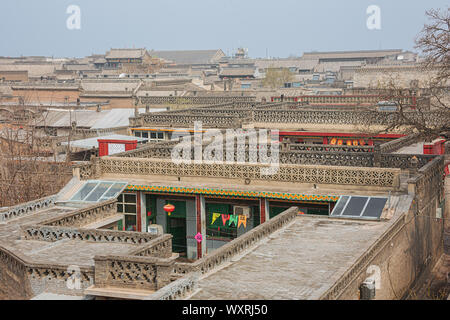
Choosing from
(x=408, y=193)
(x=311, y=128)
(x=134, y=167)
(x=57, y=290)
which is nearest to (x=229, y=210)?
(x=134, y=167)

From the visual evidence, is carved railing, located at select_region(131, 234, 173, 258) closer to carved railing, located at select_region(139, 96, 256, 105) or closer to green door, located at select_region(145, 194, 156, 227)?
green door, located at select_region(145, 194, 156, 227)

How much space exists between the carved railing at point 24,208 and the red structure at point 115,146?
606 cm

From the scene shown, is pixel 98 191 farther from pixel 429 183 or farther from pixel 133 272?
pixel 429 183

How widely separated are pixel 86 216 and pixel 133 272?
562 centimetres

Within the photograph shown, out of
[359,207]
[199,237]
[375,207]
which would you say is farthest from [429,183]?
[199,237]

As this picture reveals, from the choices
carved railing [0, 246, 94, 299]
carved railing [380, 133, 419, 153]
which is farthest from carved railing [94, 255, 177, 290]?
carved railing [380, 133, 419, 153]

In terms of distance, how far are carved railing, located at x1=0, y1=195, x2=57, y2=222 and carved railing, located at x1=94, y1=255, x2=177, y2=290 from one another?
21.4ft

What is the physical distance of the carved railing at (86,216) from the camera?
16.2 m

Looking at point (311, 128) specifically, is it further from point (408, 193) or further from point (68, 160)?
point (408, 193)

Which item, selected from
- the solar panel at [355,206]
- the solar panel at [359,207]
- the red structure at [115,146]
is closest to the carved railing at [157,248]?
the solar panel at [359,207]

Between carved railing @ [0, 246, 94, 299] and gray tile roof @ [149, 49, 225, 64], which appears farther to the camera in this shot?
gray tile roof @ [149, 49, 225, 64]

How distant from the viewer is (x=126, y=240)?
14.8 m

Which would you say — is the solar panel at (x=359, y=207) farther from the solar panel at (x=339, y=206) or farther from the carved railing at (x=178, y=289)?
the carved railing at (x=178, y=289)

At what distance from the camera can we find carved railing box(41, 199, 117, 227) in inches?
637
